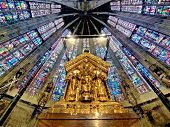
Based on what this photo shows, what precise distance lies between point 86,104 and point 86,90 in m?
0.84

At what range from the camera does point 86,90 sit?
5.48 metres

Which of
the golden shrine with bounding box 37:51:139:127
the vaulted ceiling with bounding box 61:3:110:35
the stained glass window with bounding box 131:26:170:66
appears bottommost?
the golden shrine with bounding box 37:51:139:127

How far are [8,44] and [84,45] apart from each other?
11.7 m

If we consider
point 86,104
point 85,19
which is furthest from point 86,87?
point 85,19

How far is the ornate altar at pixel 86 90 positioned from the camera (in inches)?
176

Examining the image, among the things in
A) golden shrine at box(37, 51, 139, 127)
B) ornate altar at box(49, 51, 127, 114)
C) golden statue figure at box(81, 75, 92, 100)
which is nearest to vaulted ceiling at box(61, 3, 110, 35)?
ornate altar at box(49, 51, 127, 114)

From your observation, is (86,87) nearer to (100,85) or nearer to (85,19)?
(100,85)

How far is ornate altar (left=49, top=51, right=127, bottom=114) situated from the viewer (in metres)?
4.47

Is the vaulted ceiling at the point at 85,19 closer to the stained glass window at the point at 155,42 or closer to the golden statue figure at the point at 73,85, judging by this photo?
the stained glass window at the point at 155,42

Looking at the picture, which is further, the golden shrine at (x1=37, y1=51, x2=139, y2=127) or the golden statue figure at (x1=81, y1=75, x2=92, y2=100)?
the golden statue figure at (x1=81, y1=75, x2=92, y2=100)

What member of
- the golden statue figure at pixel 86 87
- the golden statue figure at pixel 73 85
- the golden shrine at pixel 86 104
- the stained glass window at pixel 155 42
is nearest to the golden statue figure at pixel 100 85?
the golden shrine at pixel 86 104

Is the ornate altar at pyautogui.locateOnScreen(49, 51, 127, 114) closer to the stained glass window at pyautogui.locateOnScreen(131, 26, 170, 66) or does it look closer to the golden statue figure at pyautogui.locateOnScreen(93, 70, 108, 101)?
the golden statue figure at pyautogui.locateOnScreen(93, 70, 108, 101)

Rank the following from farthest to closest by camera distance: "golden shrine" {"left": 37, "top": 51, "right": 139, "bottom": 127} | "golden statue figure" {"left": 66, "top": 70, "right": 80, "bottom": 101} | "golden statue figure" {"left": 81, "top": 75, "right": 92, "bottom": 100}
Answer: "golden statue figure" {"left": 66, "top": 70, "right": 80, "bottom": 101} < "golden statue figure" {"left": 81, "top": 75, "right": 92, "bottom": 100} < "golden shrine" {"left": 37, "top": 51, "right": 139, "bottom": 127}

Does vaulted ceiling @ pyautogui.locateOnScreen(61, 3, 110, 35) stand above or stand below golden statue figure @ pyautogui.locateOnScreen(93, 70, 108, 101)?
above
